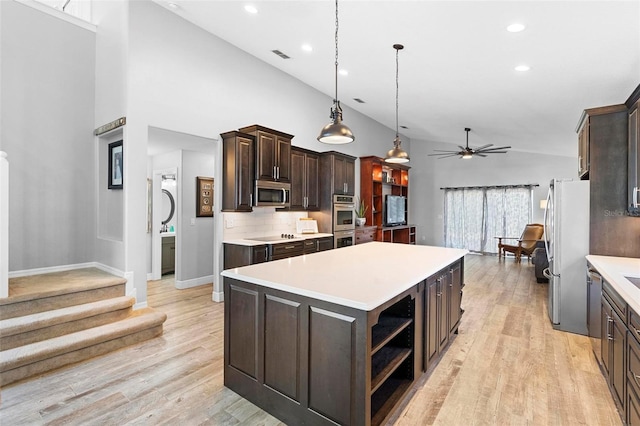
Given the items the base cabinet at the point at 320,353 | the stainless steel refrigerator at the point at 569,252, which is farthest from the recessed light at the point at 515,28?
the base cabinet at the point at 320,353

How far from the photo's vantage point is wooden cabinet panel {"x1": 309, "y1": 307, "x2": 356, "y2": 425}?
5.57 ft

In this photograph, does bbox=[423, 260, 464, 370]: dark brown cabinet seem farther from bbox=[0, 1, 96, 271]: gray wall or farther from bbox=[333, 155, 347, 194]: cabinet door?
bbox=[0, 1, 96, 271]: gray wall

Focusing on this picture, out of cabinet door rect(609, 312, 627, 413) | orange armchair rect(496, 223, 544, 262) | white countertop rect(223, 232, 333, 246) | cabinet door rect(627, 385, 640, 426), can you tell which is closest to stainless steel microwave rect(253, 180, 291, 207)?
white countertop rect(223, 232, 333, 246)

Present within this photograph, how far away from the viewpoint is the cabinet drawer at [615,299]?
1945mm

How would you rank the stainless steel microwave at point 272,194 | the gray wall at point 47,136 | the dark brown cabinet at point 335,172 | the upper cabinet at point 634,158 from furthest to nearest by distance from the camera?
the dark brown cabinet at point 335,172, the stainless steel microwave at point 272,194, the gray wall at point 47,136, the upper cabinet at point 634,158

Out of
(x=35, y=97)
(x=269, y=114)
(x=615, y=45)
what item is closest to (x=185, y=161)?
(x=269, y=114)

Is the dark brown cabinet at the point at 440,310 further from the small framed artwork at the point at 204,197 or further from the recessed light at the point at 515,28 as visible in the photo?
the small framed artwork at the point at 204,197

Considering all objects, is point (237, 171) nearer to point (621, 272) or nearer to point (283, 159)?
point (283, 159)

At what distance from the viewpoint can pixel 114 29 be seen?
3.87m

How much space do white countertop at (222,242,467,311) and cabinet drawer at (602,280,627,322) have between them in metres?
1.07

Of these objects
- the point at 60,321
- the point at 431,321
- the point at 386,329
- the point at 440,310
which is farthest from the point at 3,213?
the point at 440,310

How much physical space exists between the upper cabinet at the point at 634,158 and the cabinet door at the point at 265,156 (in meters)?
3.98

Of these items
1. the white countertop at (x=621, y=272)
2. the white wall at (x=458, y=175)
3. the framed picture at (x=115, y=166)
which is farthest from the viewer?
the white wall at (x=458, y=175)

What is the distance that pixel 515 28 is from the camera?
294cm
